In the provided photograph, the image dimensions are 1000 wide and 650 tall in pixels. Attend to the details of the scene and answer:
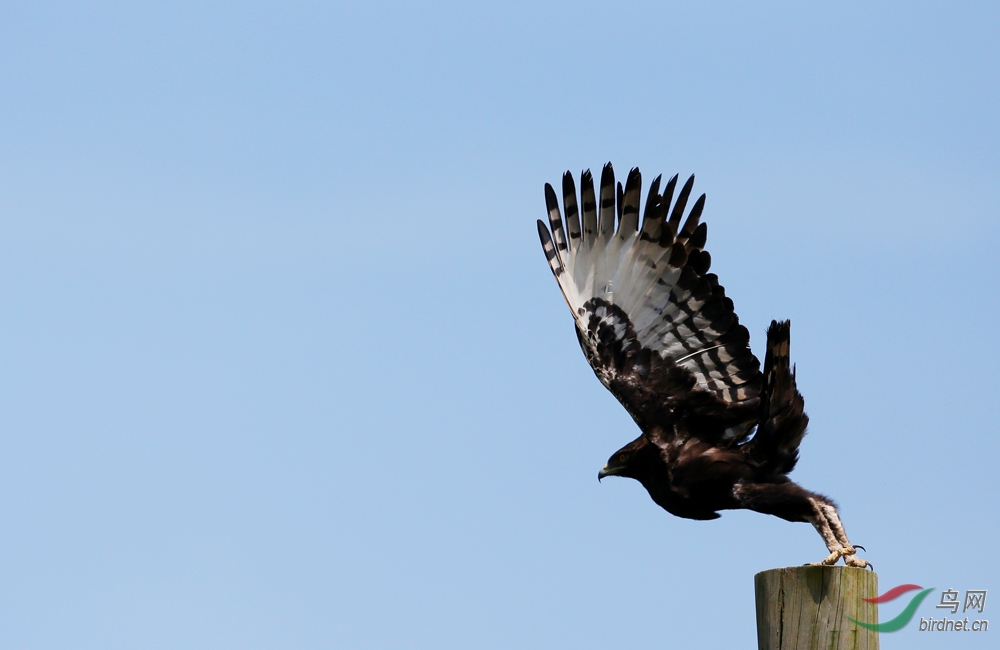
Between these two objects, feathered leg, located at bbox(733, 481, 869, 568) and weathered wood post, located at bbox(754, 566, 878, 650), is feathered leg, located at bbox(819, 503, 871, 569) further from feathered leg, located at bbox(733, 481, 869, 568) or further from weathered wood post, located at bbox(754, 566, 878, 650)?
weathered wood post, located at bbox(754, 566, 878, 650)

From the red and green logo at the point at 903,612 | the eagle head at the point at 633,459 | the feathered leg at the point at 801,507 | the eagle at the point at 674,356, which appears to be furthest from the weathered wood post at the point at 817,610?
the eagle head at the point at 633,459

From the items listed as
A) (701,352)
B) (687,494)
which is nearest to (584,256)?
(701,352)

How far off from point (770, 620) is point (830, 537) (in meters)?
2.47

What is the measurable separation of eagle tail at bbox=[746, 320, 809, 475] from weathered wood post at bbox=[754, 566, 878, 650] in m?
3.05

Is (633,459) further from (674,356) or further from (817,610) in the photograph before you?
(817,610)

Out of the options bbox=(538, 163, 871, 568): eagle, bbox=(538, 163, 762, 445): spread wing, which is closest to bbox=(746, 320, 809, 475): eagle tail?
bbox=(538, 163, 871, 568): eagle

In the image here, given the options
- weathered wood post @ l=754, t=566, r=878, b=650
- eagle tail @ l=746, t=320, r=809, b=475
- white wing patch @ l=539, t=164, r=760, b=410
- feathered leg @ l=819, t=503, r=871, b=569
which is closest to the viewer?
weathered wood post @ l=754, t=566, r=878, b=650

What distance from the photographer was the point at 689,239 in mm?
10055

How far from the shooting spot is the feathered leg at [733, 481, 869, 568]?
789 centimetres

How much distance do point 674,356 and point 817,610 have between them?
14.1 ft

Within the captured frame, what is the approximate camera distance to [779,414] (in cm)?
873

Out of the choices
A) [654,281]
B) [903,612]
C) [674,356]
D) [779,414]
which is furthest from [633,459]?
[903,612]

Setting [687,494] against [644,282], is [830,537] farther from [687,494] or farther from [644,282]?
[644,282]

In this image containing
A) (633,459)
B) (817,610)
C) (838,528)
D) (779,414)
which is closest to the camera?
(817,610)
